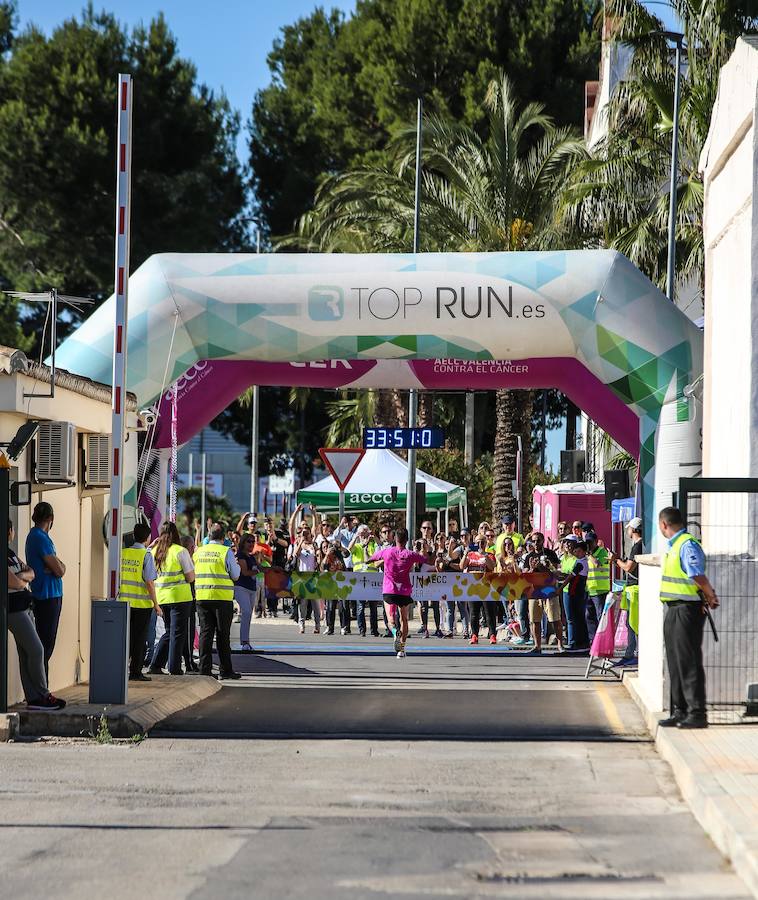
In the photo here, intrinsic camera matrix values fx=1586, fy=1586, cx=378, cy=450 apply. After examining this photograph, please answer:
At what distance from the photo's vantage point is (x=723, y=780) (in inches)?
368

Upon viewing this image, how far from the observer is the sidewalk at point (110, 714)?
40.5ft

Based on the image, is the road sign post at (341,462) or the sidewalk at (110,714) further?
the road sign post at (341,462)

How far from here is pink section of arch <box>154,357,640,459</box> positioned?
65.9ft

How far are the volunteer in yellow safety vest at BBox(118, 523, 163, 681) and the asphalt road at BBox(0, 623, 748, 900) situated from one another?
1.09m

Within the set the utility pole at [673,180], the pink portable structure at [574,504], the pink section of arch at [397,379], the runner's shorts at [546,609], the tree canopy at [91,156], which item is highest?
the tree canopy at [91,156]

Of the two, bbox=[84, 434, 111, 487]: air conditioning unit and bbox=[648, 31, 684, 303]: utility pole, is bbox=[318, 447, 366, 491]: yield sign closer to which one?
bbox=[648, 31, 684, 303]: utility pole

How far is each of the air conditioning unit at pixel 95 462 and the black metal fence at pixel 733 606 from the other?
5.82 meters

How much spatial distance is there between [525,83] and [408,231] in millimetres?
13109

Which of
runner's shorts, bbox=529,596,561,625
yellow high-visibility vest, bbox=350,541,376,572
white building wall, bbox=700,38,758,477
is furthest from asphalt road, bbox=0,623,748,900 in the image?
yellow high-visibility vest, bbox=350,541,376,572

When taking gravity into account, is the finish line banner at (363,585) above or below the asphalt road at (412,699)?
above

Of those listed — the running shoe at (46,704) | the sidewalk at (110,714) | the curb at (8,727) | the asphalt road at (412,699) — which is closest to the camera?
the curb at (8,727)

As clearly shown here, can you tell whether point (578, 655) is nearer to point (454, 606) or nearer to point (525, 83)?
point (454, 606)

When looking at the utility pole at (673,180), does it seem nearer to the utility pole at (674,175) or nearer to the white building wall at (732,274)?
the utility pole at (674,175)

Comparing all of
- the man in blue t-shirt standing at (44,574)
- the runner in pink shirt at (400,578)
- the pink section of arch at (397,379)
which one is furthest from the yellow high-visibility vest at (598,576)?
the man in blue t-shirt standing at (44,574)
